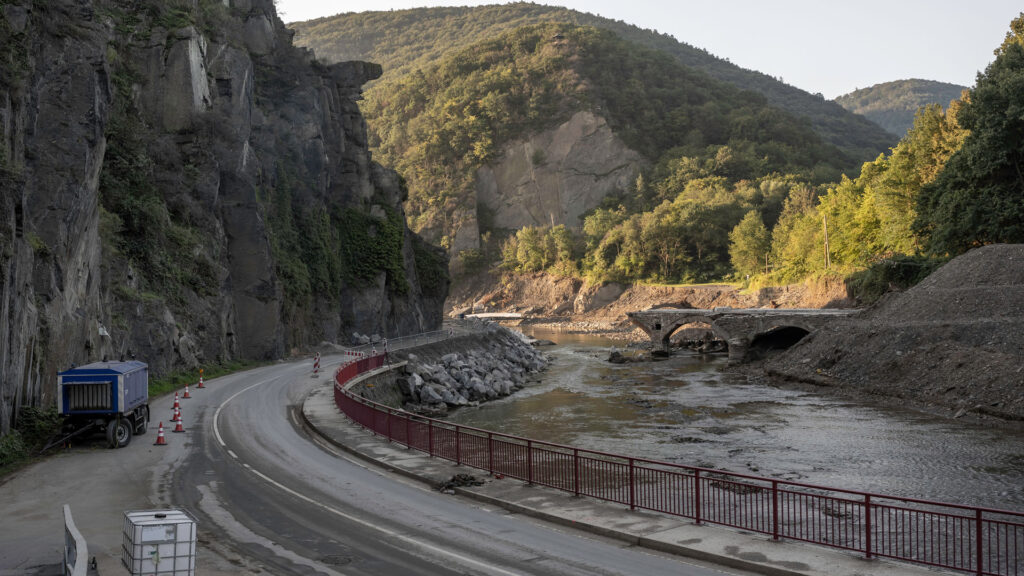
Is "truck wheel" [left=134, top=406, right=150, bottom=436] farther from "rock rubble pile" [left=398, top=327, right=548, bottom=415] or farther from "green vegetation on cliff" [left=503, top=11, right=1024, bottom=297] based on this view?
"green vegetation on cliff" [left=503, top=11, right=1024, bottom=297]

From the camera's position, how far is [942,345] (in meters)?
44.2

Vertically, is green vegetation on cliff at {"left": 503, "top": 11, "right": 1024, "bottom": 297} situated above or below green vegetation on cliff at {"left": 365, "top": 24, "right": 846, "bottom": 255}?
below

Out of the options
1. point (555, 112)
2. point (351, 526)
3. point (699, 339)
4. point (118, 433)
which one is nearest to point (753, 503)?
point (351, 526)

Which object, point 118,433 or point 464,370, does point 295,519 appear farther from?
point 464,370

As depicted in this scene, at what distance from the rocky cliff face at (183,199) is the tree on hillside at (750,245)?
49.6 m

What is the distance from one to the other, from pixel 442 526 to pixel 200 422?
16.9m

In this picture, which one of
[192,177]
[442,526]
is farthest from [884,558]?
[192,177]

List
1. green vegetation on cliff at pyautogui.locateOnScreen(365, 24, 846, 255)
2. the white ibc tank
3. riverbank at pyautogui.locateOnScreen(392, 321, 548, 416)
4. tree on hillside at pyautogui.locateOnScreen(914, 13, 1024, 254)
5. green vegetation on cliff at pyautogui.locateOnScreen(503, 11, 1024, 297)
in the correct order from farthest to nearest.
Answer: green vegetation on cliff at pyautogui.locateOnScreen(365, 24, 846, 255)
green vegetation on cliff at pyautogui.locateOnScreen(503, 11, 1024, 297)
tree on hillside at pyautogui.locateOnScreen(914, 13, 1024, 254)
riverbank at pyautogui.locateOnScreen(392, 321, 548, 416)
the white ibc tank

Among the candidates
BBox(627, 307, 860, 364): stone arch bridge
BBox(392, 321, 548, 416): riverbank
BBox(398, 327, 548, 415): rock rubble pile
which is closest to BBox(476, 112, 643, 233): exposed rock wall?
BBox(627, 307, 860, 364): stone arch bridge

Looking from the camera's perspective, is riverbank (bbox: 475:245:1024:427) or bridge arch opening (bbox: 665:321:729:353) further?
bridge arch opening (bbox: 665:321:729:353)

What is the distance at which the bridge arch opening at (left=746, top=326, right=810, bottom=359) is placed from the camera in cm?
6869

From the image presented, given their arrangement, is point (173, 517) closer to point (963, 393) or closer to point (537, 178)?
point (963, 393)

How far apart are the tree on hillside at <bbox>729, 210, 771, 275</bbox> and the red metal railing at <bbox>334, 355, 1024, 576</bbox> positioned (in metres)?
94.0

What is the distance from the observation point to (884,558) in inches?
524
